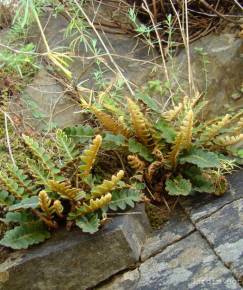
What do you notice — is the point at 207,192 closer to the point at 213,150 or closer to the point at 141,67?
the point at 213,150

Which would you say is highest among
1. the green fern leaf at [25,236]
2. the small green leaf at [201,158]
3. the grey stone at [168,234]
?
the small green leaf at [201,158]

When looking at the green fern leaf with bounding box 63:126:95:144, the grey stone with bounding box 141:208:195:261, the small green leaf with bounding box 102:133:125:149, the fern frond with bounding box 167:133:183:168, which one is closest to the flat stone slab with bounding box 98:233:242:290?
the grey stone with bounding box 141:208:195:261

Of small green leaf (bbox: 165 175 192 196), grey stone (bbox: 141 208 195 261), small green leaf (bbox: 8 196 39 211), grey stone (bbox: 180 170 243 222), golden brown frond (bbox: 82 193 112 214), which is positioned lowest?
grey stone (bbox: 141 208 195 261)

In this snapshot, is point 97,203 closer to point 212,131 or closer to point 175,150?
point 175,150

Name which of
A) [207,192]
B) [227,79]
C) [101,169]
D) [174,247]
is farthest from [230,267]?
[227,79]

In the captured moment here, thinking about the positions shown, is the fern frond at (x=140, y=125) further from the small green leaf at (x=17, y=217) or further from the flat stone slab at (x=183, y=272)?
the small green leaf at (x=17, y=217)

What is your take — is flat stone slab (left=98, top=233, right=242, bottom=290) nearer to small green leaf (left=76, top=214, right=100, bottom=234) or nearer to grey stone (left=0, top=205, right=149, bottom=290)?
grey stone (left=0, top=205, right=149, bottom=290)

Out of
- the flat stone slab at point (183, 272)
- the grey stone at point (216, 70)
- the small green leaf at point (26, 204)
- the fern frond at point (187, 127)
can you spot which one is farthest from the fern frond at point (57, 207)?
the grey stone at point (216, 70)

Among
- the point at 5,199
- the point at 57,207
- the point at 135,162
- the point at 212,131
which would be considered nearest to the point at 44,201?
the point at 57,207
